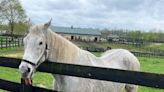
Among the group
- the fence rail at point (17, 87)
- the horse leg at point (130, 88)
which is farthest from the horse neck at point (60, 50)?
the horse leg at point (130, 88)

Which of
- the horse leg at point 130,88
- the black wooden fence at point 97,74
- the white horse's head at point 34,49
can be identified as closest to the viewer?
the black wooden fence at point 97,74

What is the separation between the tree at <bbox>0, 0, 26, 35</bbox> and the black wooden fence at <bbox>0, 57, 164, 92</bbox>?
48.2m

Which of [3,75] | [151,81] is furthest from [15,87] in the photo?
[3,75]

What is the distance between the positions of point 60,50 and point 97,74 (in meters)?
0.84

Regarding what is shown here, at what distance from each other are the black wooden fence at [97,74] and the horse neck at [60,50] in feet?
0.54

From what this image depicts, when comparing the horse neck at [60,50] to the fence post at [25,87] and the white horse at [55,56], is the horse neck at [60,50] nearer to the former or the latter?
the white horse at [55,56]

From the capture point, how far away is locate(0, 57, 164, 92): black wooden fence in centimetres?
351

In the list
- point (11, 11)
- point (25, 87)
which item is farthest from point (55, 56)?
point (11, 11)

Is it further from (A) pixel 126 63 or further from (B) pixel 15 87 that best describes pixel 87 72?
(A) pixel 126 63

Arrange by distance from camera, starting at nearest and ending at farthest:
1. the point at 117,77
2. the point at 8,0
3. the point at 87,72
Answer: the point at 117,77
the point at 87,72
the point at 8,0

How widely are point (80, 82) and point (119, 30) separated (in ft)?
460

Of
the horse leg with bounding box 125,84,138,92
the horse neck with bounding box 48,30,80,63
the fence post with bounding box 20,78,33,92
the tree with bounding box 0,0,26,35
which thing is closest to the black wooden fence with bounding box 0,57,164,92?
the fence post with bounding box 20,78,33,92

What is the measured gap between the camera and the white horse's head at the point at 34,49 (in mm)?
4010

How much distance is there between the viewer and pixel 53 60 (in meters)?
4.51
